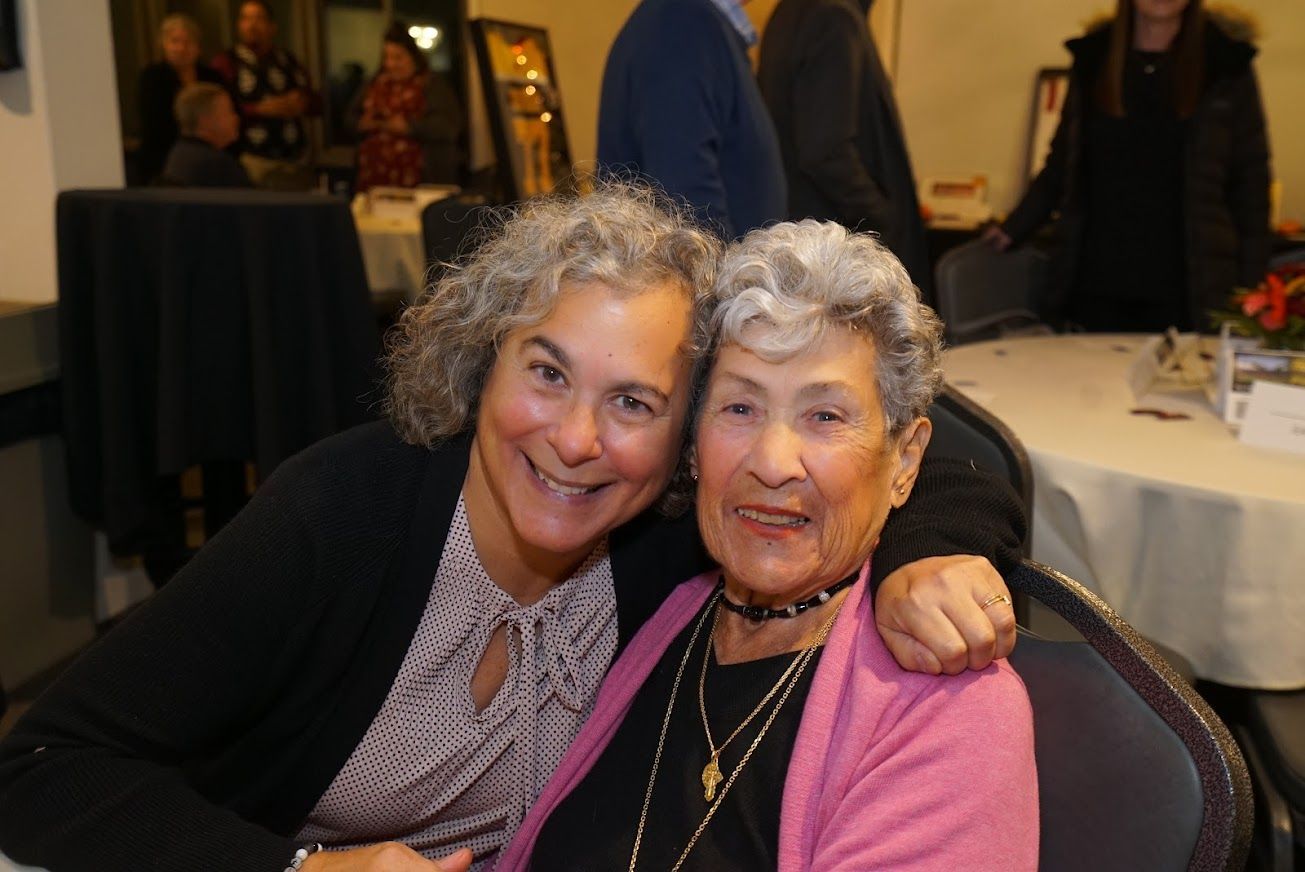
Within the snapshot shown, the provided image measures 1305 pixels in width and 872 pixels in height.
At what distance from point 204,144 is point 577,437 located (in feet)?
12.3

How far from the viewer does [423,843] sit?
1439mm

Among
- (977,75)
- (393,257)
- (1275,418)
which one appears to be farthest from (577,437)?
(977,75)

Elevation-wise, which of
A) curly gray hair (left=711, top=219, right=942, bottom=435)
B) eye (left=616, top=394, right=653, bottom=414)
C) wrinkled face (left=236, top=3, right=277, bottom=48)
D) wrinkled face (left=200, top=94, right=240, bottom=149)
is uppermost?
wrinkled face (left=236, top=3, right=277, bottom=48)

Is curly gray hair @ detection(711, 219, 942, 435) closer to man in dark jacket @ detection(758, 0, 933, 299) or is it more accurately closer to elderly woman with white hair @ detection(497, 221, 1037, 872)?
elderly woman with white hair @ detection(497, 221, 1037, 872)

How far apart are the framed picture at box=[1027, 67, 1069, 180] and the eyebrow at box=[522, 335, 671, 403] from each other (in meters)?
5.69

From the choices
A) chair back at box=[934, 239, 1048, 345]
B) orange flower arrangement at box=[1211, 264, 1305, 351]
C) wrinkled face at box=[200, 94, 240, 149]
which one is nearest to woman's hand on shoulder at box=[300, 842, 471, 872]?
orange flower arrangement at box=[1211, 264, 1305, 351]

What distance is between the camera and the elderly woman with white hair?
1.00m

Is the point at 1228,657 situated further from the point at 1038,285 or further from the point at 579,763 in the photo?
the point at 1038,285

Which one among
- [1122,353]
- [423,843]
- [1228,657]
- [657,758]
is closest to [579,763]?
[657,758]

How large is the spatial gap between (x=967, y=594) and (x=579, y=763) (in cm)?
57

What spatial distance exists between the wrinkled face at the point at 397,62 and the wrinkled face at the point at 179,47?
3.93 ft

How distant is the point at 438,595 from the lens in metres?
1.35

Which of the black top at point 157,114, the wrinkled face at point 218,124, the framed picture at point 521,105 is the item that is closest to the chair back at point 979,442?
the wrinkled face at point 218,124

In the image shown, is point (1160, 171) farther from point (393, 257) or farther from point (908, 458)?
point (393, 257)
